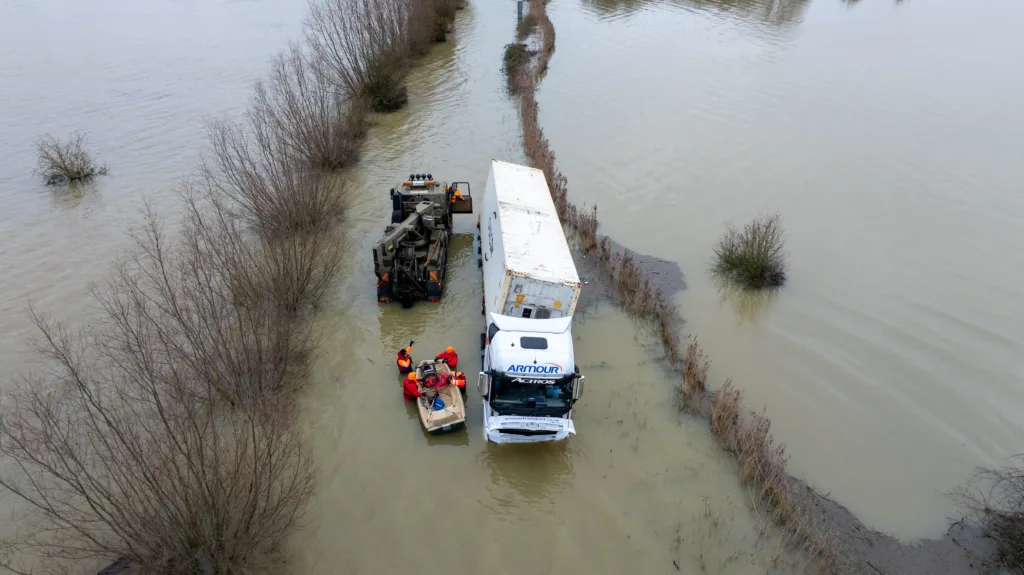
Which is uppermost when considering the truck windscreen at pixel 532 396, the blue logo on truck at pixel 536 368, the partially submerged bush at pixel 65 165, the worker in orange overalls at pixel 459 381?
the blue logo on truck at pixel 536 368

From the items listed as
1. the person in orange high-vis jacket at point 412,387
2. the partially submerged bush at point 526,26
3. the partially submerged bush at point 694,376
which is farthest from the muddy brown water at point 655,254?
the partially submerged bush at point 526,26

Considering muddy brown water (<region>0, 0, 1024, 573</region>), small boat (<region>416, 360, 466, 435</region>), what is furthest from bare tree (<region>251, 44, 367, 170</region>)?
small boat (<region>416, 360, 466, 435</region>)

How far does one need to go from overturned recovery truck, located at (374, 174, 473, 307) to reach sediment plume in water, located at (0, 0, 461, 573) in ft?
7.05

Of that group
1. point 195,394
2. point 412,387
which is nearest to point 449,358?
point 412,387

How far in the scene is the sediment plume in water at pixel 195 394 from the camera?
849 centimetres

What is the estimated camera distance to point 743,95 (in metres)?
36.5

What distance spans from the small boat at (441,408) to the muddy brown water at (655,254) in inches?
19.0

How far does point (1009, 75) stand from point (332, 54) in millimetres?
44801

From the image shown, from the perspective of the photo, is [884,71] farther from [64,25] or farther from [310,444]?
[64,25]

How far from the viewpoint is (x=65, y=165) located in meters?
24.9

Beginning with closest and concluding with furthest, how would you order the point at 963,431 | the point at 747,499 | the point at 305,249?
the point at 747,499 < the point at 963,431 < the point at 305,249

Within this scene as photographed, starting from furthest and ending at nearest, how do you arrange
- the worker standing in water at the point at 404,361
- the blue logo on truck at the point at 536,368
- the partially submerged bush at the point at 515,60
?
1. the partially submerged bush at the point at 515,60
2. the worker standing in water at the point at 404,361
3. the blue logo on truck at the point at 536,368

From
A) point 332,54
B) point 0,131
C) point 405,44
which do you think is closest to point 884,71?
point 405,44

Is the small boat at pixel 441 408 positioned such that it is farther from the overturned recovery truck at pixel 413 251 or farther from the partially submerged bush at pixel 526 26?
the partially submerged bush at pixel 526 26
